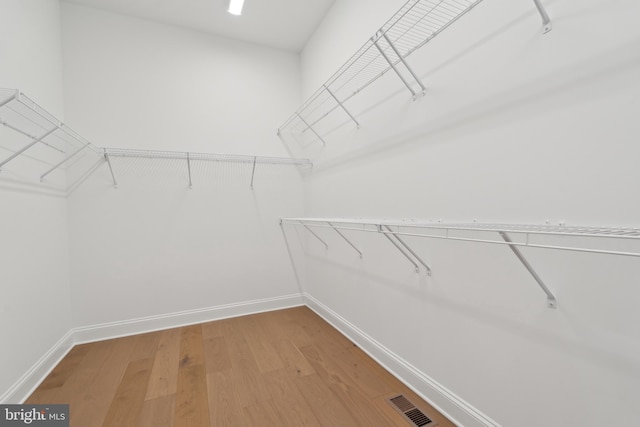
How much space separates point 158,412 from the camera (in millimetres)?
1444

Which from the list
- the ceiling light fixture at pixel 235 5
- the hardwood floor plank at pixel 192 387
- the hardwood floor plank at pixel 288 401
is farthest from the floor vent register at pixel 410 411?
the ceiling light fixture at pixel 235 5

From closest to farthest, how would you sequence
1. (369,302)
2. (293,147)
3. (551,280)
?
(551,280) < (369,302) < (293,147)

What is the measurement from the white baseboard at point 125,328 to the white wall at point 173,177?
6cm

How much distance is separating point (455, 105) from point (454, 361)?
119 centimetres

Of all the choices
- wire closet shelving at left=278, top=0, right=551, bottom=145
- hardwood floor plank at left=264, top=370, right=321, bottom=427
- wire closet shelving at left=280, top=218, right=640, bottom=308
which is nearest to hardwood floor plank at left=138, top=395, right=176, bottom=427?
hardwood floor plank at left=264, top=370, right=321, bottom=427

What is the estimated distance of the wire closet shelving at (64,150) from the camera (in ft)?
4.71

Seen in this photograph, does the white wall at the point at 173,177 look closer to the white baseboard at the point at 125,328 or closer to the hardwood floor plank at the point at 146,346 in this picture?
the white baseboard at the point at 125,328

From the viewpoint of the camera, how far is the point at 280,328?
2.40 metres

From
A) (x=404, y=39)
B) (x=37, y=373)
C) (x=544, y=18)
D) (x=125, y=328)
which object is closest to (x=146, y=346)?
(x=125, y=328)

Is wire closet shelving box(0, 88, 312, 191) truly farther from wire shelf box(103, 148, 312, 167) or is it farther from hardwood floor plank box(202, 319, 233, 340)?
hardwood floor plank box(202, 319, 233, 340)

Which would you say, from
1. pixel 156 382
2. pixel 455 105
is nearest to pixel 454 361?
pixel 455 105

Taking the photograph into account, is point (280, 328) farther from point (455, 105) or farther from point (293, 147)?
point (455, 105)

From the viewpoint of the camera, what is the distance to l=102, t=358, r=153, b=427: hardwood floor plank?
4.56 ft

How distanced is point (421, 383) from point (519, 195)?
109 centimetres
